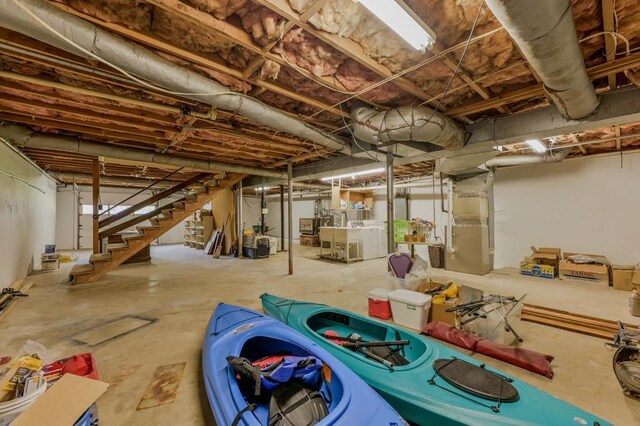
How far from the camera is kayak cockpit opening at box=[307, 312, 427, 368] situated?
193 cm

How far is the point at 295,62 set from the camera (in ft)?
7.72

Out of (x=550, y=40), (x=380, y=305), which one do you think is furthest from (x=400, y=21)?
(x=380, y=305)

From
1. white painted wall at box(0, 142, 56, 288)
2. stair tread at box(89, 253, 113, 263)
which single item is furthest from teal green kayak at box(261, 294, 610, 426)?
white painted wall at box(0, 142, 56, 288)

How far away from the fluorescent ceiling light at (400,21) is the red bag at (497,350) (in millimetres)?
2526

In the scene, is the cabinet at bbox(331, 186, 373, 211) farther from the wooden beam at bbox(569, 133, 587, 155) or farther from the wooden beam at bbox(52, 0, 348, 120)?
the wooden beam at bbox(52, 0, 348, 120)

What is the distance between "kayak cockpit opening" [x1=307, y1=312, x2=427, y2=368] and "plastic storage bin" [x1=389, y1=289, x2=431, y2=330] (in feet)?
2.34

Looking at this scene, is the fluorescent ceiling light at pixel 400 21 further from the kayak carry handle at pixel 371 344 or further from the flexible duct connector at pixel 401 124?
the kayak carry handle at pixel 371 344

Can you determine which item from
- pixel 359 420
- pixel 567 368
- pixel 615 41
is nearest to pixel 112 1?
pixel 359 420

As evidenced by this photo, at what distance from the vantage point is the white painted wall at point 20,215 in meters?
4.33

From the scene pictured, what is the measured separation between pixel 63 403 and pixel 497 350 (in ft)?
9.90

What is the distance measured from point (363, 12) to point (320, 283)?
4218 millimetres

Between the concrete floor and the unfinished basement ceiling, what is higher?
the unfinished basement ceiling

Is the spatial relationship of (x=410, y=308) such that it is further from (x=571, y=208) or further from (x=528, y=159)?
(x=571, y=208)

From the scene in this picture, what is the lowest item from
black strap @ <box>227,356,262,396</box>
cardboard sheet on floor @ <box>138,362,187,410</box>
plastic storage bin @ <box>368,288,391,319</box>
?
cardboard sheet on floor @ <box>138,362,187,410</box>
